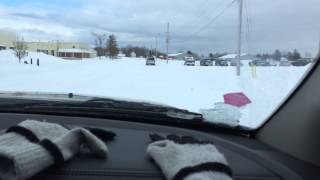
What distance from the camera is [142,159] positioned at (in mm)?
2549

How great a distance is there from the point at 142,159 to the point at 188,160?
29cm

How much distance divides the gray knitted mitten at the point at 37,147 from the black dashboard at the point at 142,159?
2.0 inches

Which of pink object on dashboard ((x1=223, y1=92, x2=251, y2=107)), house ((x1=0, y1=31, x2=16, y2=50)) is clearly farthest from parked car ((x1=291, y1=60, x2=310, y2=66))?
house ((x1=0, y1=31, x2=16, y2=50))

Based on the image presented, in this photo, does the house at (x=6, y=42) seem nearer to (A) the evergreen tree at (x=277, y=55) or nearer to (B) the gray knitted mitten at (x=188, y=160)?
(A) the evergreen tree at (x=277, y=55)

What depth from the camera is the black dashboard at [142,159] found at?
7.72 feet

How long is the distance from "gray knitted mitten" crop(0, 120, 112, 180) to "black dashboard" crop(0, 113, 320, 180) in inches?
2.0

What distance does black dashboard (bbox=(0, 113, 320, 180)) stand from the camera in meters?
2.35

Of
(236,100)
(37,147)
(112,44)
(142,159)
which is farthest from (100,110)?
(112,44)

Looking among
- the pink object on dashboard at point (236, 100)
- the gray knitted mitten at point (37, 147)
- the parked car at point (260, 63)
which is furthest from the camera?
the pink object on dashboard at point (236, 100)

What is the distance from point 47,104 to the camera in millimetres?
3518

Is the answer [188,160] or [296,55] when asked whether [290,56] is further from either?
[188,160]

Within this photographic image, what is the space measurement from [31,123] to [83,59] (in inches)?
2311

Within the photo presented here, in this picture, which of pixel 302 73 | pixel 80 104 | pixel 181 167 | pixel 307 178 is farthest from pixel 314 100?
pixel 80 104

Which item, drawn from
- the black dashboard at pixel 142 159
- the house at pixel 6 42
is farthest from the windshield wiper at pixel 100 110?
the house at pixel 6 42
